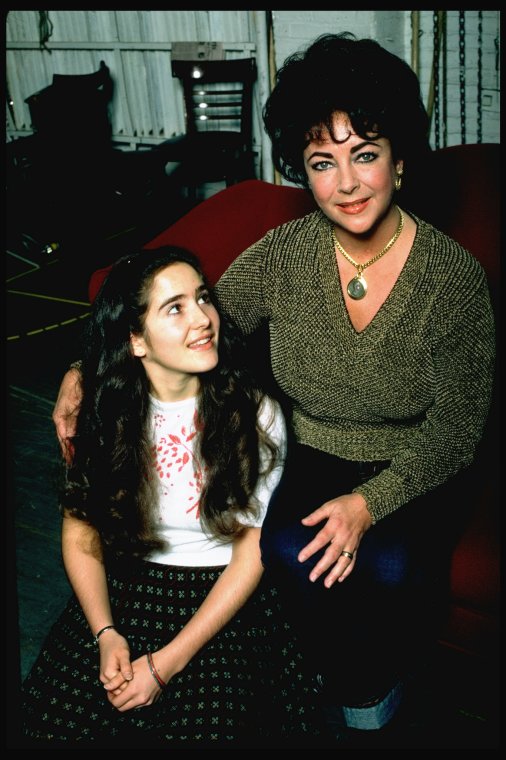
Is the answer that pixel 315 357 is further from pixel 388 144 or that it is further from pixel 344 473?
pixel 388 144

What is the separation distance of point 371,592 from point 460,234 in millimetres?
1057

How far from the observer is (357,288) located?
1577mm

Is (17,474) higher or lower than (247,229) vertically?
lower

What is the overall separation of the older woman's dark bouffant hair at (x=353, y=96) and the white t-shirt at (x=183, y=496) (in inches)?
28.4

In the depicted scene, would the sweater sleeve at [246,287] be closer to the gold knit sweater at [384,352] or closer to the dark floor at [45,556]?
the gold knit sweater at [384,352]

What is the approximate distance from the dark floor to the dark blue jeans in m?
0.19

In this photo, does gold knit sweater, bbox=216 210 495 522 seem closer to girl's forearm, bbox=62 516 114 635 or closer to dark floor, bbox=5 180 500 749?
dark floor, bbox=5 180 500 749

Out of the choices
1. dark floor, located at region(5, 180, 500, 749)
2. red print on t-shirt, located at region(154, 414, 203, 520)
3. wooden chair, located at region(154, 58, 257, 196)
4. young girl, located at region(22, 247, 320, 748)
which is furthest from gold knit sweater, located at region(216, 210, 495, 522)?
wooden chair, located at region(154, 58, 257, 196)

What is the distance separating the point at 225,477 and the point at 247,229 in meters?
0.95

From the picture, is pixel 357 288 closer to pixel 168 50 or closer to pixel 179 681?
pixel 179 681

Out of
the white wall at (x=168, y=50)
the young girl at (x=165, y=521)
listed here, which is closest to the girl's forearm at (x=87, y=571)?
the young girl at (x=165, y=521)

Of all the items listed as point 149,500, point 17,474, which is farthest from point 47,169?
point 149,500

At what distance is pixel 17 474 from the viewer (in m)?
2.72

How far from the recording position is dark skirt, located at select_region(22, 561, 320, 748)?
48.4 inches
